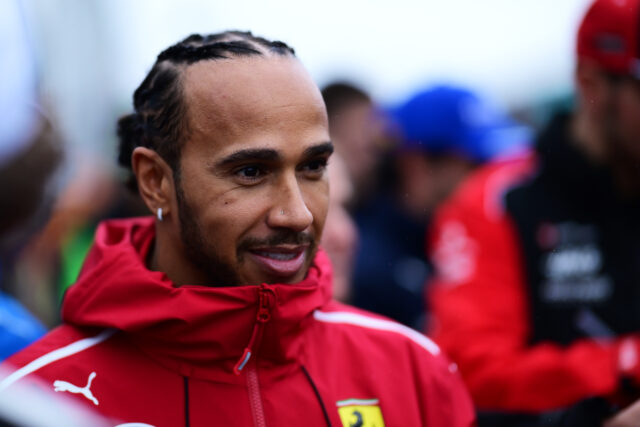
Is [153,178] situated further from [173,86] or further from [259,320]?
[259,320]

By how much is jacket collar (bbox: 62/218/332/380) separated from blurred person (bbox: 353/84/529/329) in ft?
7.72

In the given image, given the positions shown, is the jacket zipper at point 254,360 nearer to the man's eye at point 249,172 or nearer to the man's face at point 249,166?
the man's face at point 249,166

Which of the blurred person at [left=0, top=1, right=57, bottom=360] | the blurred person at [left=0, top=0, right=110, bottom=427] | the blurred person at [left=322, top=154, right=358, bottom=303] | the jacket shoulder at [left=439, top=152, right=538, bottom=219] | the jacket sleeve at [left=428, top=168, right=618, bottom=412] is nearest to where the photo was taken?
the blurred person at [left=0, top=0, right=110, bottom=427]

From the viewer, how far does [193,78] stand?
6.26 ft

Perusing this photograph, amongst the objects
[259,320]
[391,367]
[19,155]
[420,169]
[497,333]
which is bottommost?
[497,333]

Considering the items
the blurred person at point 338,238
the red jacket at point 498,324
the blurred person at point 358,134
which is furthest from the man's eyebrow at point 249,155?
Answer: the blurred person at point 358,134

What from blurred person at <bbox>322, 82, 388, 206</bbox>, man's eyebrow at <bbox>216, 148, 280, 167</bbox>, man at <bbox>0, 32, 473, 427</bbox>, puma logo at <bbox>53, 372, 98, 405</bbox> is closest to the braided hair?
man at <bbox>0, 32, 473, 427</bbox>

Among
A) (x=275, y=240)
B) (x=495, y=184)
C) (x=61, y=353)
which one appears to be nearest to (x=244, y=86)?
(x=275, y=240)

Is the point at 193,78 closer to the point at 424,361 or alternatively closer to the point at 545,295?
the point at 424,361

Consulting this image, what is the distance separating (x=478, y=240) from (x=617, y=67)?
2.88ft

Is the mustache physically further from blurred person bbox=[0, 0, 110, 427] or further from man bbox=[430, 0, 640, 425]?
man bbox=[430, 0, 640, 425]

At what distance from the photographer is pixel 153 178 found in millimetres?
1996

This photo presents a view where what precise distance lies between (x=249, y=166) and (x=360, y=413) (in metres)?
0.71

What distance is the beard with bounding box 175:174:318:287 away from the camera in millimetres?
1866
